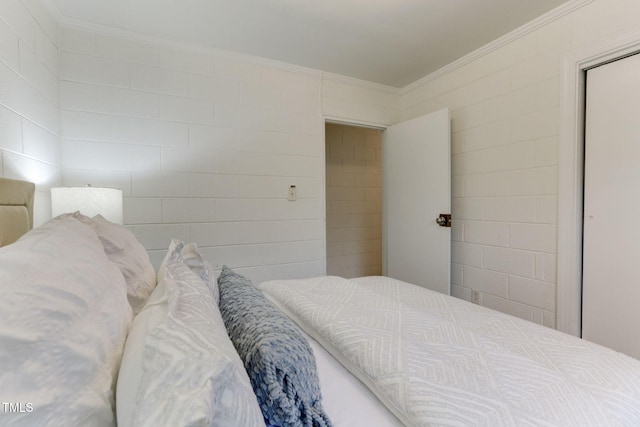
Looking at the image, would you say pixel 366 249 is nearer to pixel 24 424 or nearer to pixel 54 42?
pixel 54 42

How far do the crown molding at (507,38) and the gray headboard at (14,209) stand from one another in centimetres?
300

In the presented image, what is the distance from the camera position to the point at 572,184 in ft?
6.14

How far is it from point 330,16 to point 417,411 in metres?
2.19

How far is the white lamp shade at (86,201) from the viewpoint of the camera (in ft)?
5.14

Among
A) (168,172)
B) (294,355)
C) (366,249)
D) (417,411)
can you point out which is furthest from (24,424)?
(366,249)

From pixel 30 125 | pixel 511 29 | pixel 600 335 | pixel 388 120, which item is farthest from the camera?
pixel 388 120

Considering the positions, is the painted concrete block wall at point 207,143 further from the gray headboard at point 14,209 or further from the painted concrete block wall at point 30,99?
the gray headboard at point 14,209

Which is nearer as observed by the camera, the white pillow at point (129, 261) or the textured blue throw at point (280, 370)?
the textured blue throw at point (280, 370)

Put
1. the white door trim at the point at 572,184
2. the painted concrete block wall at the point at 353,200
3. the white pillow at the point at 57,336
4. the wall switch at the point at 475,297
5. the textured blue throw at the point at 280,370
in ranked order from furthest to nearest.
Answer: the painted concrete block wall at the point at 353,200
the wall switch at the point at 475,297
the white door trim at the point at 572,184
the textured blue throw at the point at 280,370
the white pillow at the point at 57,336

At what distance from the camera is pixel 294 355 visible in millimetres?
710

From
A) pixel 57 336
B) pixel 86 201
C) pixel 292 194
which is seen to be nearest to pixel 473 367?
pixel 57 336

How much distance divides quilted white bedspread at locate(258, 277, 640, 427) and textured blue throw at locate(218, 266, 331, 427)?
0.65 feet

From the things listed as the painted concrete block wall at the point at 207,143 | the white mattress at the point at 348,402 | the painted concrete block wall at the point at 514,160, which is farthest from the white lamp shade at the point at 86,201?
the painted concrete block wall at the point at 514,160

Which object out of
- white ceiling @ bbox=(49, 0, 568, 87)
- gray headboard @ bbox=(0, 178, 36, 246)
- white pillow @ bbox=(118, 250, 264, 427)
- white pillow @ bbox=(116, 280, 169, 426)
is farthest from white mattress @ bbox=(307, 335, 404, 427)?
white ceiling @ bbox=(49, 0, 568, 87)
